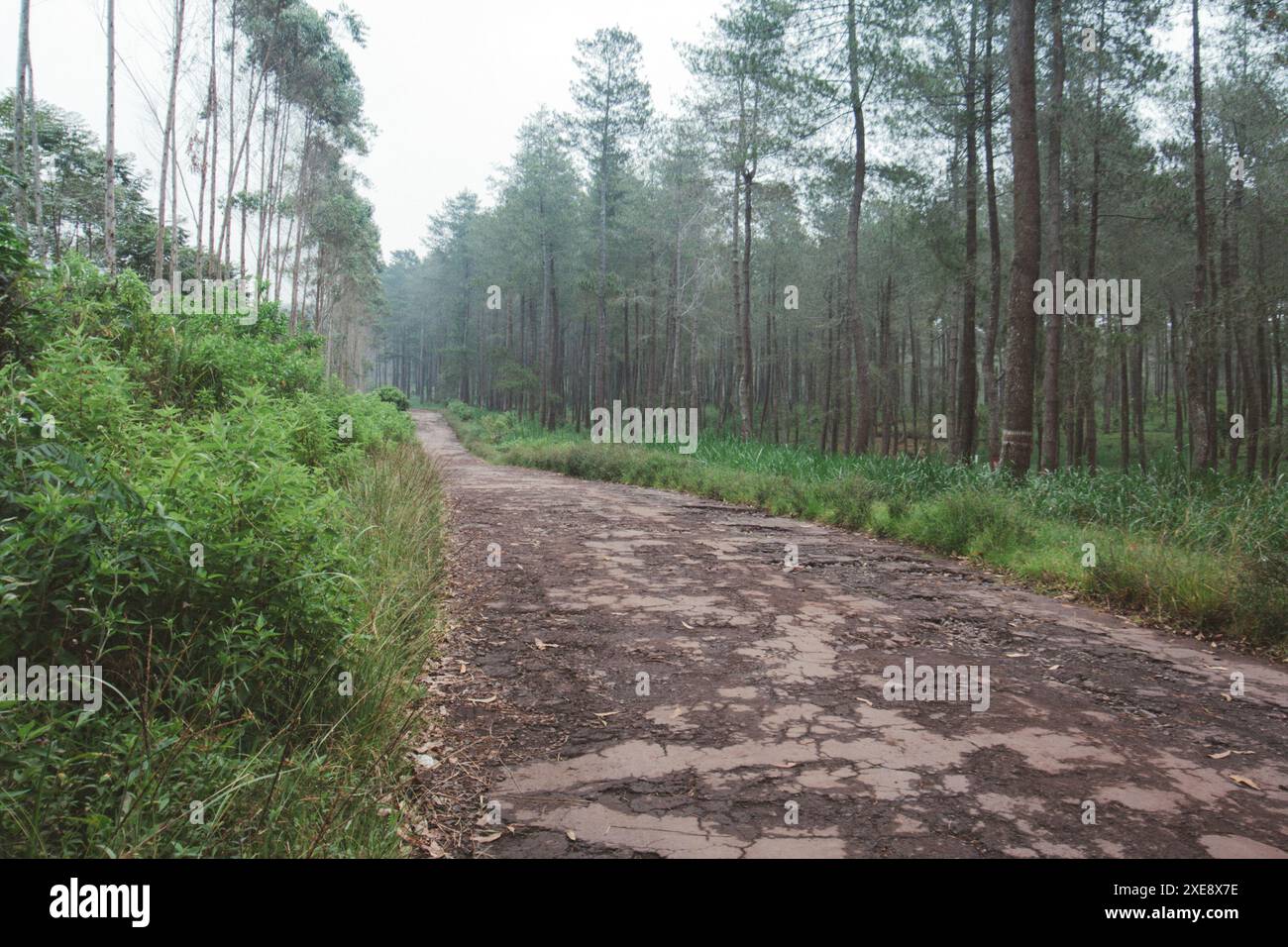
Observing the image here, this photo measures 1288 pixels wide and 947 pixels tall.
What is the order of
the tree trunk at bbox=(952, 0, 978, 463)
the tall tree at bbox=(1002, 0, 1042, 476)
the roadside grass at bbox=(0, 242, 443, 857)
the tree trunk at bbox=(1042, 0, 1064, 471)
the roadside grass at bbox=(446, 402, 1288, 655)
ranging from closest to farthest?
the roadside grass at bbox=(0, 242, 443, 857)
the roadside grass at bbox=(446, 402, 1288, 655)
the tall tree at bbox=(1002, 0, 1042, 476)
the tree trunk at bbox=(1042, 0, 1064, 471)
the tree trunk at bbox=(952, 0, 978, 463)

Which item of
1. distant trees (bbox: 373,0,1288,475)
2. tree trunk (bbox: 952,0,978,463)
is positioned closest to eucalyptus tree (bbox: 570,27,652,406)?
distant trees (bbox: 373,0,1288,475)

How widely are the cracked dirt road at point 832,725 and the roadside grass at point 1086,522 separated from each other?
19.2 inches

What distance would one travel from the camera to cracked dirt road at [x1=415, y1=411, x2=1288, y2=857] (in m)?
2.32

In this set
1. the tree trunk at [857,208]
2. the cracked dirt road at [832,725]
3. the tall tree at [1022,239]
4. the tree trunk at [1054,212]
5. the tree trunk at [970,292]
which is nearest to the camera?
the cracked dirt road at [832,725]

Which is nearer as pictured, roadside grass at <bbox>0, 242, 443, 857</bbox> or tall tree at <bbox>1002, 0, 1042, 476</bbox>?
roadside grass at <bbox>0, 242, 443, 857</bbox>

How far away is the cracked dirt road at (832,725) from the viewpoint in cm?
232

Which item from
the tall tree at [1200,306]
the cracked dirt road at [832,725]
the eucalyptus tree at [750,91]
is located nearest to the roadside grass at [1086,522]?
the cracked dirt road at [832,725]

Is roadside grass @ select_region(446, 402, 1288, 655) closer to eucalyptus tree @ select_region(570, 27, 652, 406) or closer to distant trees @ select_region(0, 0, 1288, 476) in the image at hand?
distant trees @ select_region(0, 0, 1288, 476)

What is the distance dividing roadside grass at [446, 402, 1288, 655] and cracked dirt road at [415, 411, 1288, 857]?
0.49 m

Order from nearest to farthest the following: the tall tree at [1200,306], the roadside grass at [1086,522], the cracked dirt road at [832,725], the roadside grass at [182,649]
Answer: the roadside grass at [182,649] → the cracked dirt road at [832,725] → the roadside grass at [1086,522] → the tall tree at [1200,306]

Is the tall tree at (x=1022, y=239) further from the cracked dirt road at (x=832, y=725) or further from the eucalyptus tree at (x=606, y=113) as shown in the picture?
the eucalyptus tree at (x=606, y=113)

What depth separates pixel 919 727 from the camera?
3.15m

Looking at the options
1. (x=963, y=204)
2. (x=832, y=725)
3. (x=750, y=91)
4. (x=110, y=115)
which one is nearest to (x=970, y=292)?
(x=963, y=204)

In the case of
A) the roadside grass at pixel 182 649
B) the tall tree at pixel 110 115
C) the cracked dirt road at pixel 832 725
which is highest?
the tall tree at pixel 110 115
